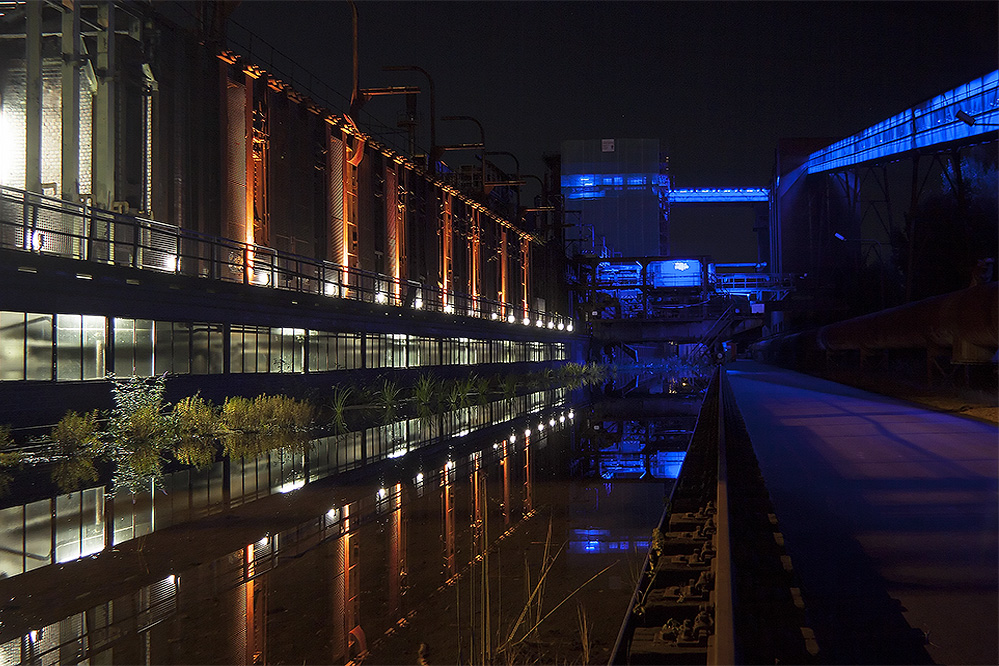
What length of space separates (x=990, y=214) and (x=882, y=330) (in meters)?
31.2

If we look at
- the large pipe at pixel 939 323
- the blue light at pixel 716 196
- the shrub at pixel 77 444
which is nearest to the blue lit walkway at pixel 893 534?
the large pipe at pixel 939 323

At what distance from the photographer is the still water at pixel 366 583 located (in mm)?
5070

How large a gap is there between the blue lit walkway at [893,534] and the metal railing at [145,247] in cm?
1246

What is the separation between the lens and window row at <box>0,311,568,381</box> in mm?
16672

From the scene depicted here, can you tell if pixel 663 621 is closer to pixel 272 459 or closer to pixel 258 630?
pixel 258 630

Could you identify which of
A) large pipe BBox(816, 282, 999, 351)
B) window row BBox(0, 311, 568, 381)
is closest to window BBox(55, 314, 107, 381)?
window row BBox(0, 311, 568, 381)

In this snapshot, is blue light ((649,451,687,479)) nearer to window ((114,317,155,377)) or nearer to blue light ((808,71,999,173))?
window ((114,317,155,377))

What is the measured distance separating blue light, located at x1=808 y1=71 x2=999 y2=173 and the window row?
23.1 meters

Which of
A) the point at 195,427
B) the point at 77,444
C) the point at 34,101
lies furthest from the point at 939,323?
the point at 34,101

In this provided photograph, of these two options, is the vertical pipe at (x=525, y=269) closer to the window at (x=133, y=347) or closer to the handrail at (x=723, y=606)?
the window at (x=133, y=347)

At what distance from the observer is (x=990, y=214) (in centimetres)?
5184

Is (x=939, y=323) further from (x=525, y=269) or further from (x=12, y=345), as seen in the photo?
(x=525, y=269)

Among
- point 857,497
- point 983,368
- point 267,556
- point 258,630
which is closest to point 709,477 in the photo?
point 857,497

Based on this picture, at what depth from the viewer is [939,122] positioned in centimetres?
3847
